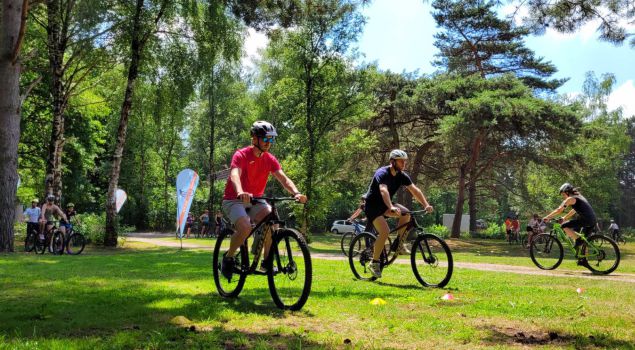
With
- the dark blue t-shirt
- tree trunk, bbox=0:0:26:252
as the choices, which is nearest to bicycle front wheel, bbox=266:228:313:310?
the dark blue t-shirt

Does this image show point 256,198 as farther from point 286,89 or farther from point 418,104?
point 418,104

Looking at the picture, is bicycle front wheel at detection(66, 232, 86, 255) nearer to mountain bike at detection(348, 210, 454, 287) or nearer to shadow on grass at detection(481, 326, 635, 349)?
mountain bike at detection(348, 210, 454, 287)

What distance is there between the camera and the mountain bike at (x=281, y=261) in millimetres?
5168

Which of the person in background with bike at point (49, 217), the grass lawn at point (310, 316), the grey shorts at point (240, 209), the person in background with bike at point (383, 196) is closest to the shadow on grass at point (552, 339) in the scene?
the grass lawn at point (310, 316)

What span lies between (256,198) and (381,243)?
3.07m

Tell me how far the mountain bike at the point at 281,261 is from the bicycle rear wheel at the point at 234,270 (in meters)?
0.01

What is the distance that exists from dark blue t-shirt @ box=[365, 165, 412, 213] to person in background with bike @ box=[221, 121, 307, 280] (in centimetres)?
236

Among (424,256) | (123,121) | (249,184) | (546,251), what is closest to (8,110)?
(123,121)

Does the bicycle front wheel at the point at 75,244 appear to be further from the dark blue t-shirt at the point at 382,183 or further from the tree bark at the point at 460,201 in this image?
the tree bark at the point at 460,201

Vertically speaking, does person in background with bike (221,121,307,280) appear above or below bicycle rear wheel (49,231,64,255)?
above

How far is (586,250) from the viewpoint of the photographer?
1110 cm

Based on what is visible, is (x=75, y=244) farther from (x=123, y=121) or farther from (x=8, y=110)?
(x=123, y=121)

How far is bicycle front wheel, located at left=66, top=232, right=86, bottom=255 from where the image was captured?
15.8 metres

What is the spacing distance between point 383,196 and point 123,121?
44.8 ft
